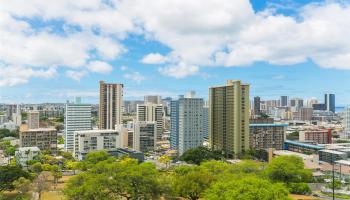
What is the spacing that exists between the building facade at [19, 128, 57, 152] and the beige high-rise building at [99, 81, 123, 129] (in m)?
8.36

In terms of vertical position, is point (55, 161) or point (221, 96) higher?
point (221, 96)

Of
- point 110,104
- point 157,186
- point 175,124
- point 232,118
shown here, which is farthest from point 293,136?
point 157,186

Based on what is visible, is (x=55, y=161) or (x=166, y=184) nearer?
(x=166, y=184)

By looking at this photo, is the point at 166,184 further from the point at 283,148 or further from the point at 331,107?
the point at 331,107

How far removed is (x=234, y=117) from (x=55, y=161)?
57.8ft

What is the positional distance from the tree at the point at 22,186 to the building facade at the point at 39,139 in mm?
20352

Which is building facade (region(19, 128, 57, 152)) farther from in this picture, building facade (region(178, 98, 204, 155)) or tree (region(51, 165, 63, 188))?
tree (region(51, 165, 63, 188))

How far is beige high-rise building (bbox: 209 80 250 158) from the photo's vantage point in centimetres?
3403

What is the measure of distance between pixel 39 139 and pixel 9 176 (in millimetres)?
20452

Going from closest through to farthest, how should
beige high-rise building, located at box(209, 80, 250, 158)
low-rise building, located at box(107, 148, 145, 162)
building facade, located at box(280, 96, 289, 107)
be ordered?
low-rise building, located at box(107, 148, 145, 162), beige high-rise building, located at box(209, 80, 250, 158), building facade, located at box(280, 96, 289, 107)

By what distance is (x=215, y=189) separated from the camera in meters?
11.1

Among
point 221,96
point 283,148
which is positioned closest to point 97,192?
point 221,96

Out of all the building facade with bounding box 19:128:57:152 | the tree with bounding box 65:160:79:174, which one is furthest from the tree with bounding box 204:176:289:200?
the building facade with bounding box 19:128:57:152

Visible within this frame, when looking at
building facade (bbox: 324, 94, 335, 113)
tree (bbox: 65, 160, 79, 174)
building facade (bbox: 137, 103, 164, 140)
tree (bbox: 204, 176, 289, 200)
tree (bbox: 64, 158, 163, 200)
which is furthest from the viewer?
building facade (bbox: 324, 94, 335, 113)
